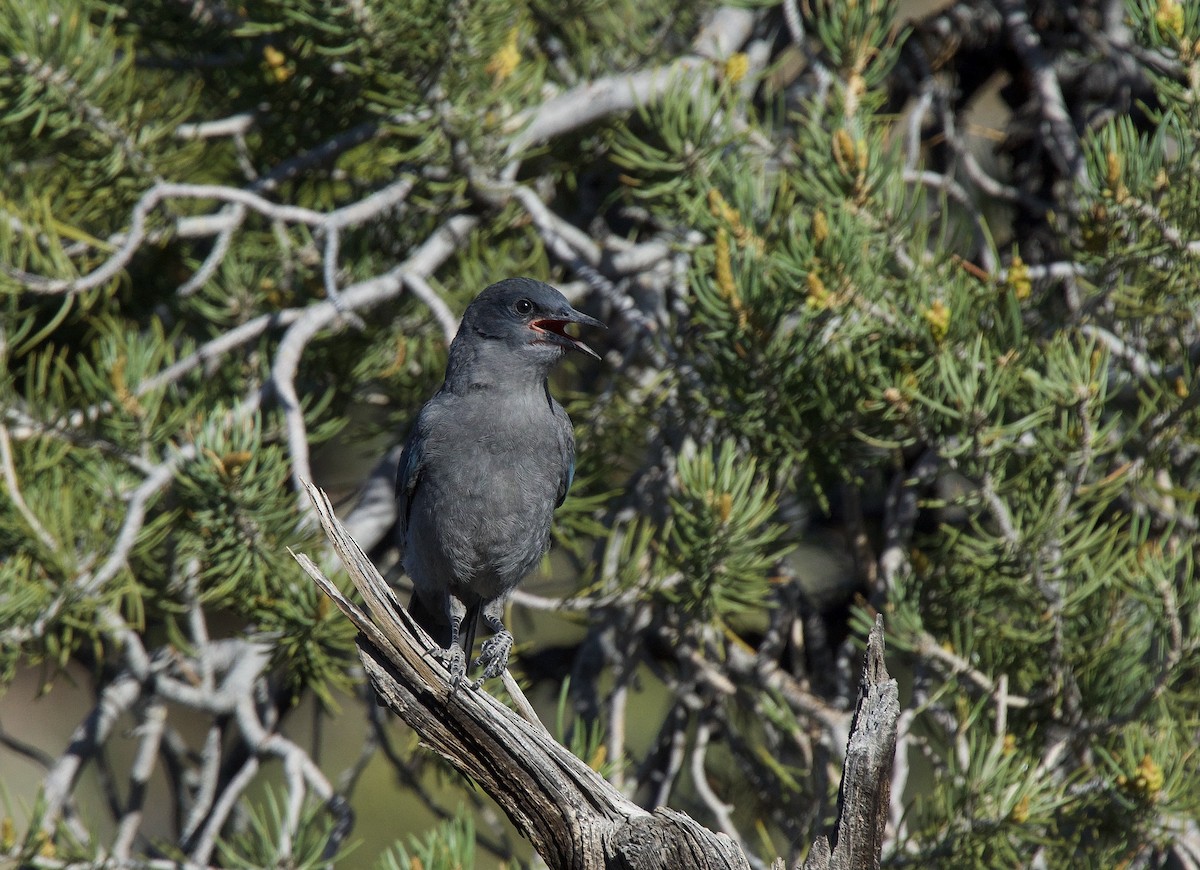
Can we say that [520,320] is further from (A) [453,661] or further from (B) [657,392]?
(A) [453,661]

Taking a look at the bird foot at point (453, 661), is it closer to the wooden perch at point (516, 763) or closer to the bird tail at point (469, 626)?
the wooden perch at point (516, 763)

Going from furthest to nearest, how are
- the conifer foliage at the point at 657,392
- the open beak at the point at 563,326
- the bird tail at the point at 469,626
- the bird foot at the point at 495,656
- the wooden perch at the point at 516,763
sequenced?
1. the bird tail at the point at 469,626
2. the open beak at the point at 563,326
3. the bird foot at the point at 495,656
4. the conifer foliage at the point at 657,392
5. the wooden perch at the point at 516,763

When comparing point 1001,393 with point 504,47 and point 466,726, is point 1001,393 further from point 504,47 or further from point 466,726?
point 504,47

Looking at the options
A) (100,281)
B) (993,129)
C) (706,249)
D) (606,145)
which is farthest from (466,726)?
(993,129)

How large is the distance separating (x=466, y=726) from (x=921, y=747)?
4.45ft

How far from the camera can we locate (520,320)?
3203mm

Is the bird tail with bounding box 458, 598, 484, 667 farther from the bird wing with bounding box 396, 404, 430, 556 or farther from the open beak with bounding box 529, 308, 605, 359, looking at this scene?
the open beak with bounding box 529, 308, 605, 359

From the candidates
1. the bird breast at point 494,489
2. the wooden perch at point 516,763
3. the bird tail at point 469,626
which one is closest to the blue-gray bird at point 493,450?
the bird breast at point 494,489

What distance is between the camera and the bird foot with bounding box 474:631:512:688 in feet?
9.41

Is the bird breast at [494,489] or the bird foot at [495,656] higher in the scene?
the bird breast at [494,489]

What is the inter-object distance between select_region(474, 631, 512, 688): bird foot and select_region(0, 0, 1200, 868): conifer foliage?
0.14m

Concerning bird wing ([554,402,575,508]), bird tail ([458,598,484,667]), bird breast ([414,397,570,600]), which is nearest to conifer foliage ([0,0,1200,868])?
bird wing ([554,402,575,508])

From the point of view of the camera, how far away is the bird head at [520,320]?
10.3 ft

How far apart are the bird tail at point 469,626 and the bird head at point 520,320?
827 millimetres
